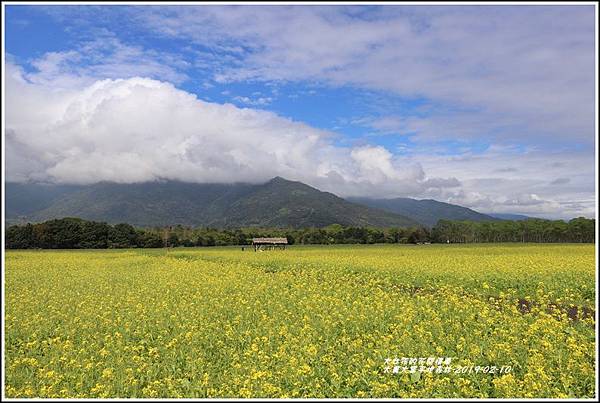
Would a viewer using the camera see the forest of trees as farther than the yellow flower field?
Yes

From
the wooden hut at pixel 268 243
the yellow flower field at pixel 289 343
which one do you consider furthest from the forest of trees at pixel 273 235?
the yellow flower field at pixel 289 343

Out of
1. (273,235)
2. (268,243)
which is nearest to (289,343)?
(268,243)

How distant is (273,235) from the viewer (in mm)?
105500

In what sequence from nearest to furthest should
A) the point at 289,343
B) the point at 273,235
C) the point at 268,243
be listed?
the point at 289,343
the point at 268,243
the point at 273,235

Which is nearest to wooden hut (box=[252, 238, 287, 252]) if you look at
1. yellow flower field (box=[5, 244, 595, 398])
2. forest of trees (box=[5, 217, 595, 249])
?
forest of trees (box=[5, 217, 595, 249])

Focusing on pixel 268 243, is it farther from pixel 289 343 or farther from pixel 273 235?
pixel 289 343

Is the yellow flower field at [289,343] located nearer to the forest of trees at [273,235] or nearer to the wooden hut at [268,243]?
the wooden hut at [268,243]

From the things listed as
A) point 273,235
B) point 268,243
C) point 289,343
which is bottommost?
point 268,243

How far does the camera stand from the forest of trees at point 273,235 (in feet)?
282

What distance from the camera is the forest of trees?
85812 millimetres

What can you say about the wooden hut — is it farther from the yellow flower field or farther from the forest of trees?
the yellow flower field

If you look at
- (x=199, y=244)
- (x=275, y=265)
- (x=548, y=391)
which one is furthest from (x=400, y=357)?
(x=199, y=244)

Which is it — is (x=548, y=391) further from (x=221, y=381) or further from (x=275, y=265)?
(x=275, y=265)

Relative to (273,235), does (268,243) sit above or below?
below
